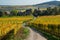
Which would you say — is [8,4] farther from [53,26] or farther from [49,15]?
[53,26]

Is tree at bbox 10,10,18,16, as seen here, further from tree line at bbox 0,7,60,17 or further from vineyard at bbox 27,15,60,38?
vineyard at bbox 27,15,60,38

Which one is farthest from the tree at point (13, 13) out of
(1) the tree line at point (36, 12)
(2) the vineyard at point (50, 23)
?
(2) the vineyard at point (50, 23)

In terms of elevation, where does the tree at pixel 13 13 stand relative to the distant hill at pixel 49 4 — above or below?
below

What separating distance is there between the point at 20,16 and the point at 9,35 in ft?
1.99

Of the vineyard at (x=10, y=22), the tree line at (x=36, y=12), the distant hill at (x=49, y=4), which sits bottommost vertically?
the vineyard at (x=10, y=22)

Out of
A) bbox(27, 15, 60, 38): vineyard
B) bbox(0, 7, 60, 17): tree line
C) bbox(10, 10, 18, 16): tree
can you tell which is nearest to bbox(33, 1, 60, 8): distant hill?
bbox(0, 7, 60, 17): tree line

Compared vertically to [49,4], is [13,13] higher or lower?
lower

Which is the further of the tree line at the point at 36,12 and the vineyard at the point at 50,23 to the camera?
the vineyard at the point at 50,23

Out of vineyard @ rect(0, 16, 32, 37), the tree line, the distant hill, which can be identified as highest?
the distant hill

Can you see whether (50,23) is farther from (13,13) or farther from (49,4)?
(13,13)

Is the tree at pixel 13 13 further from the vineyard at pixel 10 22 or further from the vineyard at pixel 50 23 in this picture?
the vineyard at pixel 50 23

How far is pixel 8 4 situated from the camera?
6.96 m

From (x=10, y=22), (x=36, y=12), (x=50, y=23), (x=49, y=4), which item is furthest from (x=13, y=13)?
(x=50, y=23)

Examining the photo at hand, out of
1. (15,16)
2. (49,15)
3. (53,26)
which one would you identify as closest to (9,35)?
(15,16)
